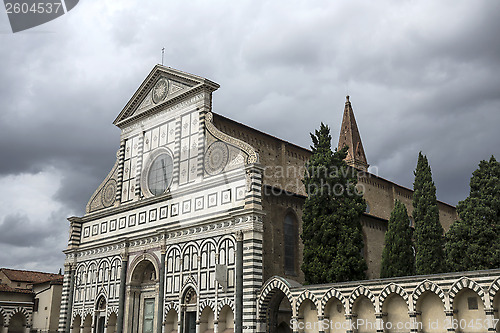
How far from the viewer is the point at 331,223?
19750 millimetres

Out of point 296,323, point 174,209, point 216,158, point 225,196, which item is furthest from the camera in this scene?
point 174,209

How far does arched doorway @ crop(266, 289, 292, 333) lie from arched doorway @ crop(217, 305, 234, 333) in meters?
1.74

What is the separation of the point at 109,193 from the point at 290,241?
41.1 ft

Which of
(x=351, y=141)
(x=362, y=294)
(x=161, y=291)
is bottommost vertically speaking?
(x=362, y=294)

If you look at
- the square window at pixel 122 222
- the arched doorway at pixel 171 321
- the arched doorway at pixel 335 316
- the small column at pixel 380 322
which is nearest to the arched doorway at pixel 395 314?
the small column at pixel 380 322

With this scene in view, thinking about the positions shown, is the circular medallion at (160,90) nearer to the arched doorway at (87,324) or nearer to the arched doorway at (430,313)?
the arched doorway at (87,324)

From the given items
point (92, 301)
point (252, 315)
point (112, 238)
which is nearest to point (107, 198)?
point (112, 238)

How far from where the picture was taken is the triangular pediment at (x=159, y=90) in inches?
1000

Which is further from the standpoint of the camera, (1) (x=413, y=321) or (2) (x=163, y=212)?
(2) (x=163, y=212)

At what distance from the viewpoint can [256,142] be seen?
2530 cm

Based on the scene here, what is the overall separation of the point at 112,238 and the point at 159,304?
607 cm

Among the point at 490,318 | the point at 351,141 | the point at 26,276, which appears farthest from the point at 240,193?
the point at 26,276

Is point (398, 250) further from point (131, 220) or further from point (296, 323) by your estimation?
point (131, 220)

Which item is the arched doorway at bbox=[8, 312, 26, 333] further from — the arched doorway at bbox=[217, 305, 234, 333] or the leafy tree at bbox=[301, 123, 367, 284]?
the leafy tree at bbox=[301, 123, 367, 284]
